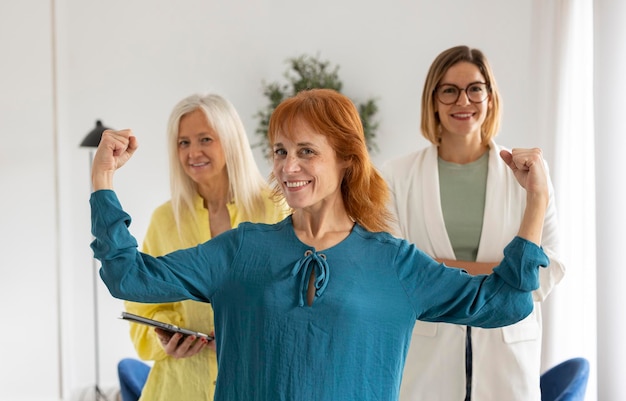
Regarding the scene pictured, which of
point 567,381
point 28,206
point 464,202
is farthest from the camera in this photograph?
point 28,206

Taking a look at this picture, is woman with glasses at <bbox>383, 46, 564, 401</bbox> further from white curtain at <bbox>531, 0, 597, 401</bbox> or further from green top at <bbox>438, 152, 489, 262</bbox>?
white curtain at <bbox>531, 0, 597, 401</bbox>

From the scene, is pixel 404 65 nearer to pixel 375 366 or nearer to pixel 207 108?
pixel 207 108

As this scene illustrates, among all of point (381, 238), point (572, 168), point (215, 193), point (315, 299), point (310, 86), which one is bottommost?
point (315, 299)

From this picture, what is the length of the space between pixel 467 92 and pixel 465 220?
38 cm

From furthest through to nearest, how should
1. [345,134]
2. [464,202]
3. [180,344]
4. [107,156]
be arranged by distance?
[464,202]
[180,344]
[345,134]
[107,156]

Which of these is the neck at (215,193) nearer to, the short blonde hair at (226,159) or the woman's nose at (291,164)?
the short blonde hair at (226,159)

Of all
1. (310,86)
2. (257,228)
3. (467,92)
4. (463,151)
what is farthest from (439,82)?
(310,86)

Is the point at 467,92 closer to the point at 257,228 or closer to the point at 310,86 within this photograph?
the point at 257,228

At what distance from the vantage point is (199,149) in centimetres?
232

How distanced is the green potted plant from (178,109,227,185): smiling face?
2771 mm

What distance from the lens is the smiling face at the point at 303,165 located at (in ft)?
5.10

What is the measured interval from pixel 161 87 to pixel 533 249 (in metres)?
4.00

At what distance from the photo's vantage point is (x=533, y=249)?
150cm

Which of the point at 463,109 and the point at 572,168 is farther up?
the point at 463,109
